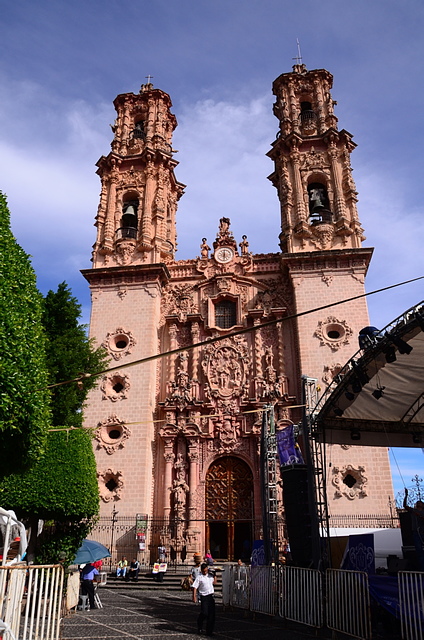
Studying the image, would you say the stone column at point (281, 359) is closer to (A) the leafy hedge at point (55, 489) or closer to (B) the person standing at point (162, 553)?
(B) the person standing at point (162, 553)

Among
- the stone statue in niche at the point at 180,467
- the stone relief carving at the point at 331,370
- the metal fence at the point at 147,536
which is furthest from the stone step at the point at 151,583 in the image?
the stone relief carving at the point at 331,370

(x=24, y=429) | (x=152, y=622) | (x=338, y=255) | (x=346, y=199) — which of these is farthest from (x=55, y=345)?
(x=346, y=199)

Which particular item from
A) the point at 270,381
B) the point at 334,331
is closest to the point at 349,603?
the point at 270,381

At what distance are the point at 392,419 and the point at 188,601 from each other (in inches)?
319

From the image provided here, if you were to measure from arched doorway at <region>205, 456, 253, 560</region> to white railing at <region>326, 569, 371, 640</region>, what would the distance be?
12.7 m

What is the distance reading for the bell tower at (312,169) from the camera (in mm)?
26562

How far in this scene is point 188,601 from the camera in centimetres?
1537

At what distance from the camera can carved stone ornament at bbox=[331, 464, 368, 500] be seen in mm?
20964

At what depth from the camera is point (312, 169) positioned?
29.0 meters

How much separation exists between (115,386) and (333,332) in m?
10.6

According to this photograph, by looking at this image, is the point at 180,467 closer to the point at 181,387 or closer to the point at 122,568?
the point at 181,387

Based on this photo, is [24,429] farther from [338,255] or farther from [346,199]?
[346,199]

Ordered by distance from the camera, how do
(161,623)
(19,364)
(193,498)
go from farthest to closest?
(193,498) < (161,623) < (19,364)

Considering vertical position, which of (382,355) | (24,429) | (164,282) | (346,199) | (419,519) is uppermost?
(346,199)
